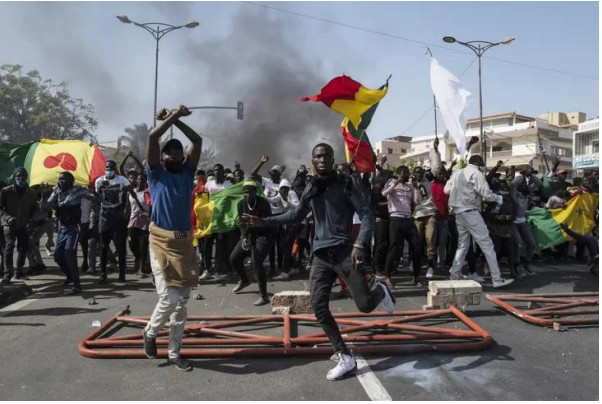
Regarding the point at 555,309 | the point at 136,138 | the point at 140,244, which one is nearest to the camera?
the point at 555,309

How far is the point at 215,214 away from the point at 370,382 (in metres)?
5.38

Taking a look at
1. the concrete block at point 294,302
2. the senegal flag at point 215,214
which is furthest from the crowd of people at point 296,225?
the concrete block at point 294,302

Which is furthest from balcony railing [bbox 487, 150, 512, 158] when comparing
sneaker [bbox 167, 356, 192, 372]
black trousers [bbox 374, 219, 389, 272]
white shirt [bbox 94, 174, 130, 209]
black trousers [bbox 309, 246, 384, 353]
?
sneaker [bbox 167, 356, 192, 372]

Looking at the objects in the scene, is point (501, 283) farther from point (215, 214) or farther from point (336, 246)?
point (215, 214)

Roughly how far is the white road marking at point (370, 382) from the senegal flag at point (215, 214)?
4.71 metres

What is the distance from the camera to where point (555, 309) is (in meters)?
5.49

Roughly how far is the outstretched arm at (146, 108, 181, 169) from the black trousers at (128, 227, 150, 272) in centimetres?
471

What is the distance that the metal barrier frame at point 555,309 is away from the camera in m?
5.12

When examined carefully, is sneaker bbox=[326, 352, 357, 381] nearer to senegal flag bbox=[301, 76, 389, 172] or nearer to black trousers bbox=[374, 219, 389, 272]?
senegal flag bbox=[301, 76, 389, 172]

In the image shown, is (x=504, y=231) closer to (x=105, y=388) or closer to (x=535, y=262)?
(x=535, y=262)

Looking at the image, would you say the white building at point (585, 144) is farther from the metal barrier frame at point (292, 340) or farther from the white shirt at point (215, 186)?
the metal barrier frame at point (292, 340)

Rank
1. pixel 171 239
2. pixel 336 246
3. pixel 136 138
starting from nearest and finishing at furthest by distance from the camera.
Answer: pixel 336 246, pixel 171 239, pixel 136 138

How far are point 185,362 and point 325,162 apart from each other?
196 cm

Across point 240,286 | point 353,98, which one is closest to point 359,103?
point 353,98
